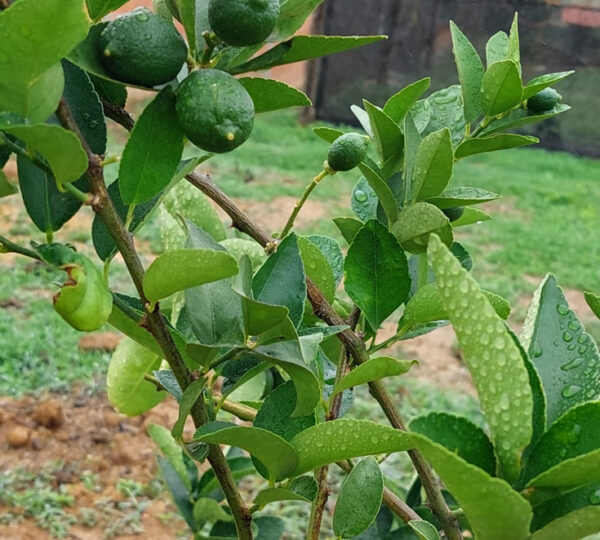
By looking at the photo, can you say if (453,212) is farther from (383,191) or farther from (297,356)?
(297,356)

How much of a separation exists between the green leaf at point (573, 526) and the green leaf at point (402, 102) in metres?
0.36

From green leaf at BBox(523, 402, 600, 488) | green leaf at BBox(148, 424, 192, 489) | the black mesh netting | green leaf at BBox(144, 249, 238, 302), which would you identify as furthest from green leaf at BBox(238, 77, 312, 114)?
the black mesh netting

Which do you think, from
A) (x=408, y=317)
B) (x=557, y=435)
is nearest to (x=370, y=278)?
(x=408, y=317)

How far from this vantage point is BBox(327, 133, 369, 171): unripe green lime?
24.2 inches

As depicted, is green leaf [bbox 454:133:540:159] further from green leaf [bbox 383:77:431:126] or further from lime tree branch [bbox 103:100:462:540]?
lime tree branch [bbox 103:100:462:540]

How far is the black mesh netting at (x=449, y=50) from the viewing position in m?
7.95

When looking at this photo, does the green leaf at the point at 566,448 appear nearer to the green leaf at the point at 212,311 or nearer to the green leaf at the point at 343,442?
the green leaf at the point at 343,442

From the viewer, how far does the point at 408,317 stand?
24.4 inches

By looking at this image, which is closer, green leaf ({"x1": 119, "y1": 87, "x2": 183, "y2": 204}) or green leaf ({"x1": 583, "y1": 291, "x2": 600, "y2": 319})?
green leaf ({"x1": 119, "y1": 87, "x2": 183, "y2": 204})

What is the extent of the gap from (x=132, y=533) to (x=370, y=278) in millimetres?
1656

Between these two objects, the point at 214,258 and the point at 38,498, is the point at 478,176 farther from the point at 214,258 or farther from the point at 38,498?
the point at 214,258

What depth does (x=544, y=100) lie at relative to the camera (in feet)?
2.19

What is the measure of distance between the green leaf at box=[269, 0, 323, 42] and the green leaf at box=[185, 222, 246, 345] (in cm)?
12

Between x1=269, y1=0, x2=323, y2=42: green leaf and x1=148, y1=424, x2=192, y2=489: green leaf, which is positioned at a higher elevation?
x1=269, y1=0, x2=323, y2=42: green leaf
